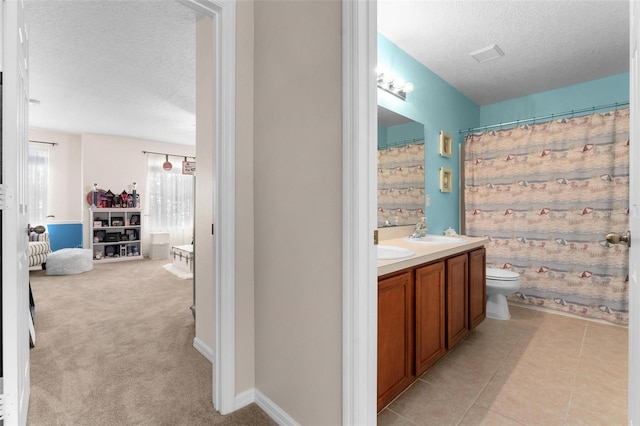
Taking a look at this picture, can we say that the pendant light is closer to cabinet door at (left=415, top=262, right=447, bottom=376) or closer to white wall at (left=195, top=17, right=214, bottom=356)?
white wall at (left=195, top=17, right=214, bottom=356)

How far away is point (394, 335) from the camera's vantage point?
4.98ft

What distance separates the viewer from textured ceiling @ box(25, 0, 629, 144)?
223 cm

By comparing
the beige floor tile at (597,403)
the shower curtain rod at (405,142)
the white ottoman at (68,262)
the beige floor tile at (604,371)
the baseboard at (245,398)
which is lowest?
the beige floor tile at (597,403)

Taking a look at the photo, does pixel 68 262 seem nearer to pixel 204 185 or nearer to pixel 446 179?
pixel 204 185

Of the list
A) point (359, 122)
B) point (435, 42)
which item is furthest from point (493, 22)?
point (359, 122)

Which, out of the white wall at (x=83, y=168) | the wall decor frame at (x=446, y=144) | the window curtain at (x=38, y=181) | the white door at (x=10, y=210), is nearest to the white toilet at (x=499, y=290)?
the wall decor frame at (x=446, y=144)

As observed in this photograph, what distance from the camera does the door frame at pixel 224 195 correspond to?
1.53 meters

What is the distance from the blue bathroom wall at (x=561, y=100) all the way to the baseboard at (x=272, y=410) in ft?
13.1

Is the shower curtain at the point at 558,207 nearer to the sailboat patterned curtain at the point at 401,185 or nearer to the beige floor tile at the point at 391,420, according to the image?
the sailboat patterned curtain at the point at 401,185

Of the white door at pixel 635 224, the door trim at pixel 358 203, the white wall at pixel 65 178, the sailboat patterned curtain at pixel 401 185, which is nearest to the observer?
the white door at pixel 635 224

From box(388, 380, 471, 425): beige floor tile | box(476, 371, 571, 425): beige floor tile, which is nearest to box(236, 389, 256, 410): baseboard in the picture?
box(388, 380, 471, 425): beige floor tile

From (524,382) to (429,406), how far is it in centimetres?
69

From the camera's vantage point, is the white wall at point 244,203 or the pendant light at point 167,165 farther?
the pendant light at point 167,165

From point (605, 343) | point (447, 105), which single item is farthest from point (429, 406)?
point (447, 105)
